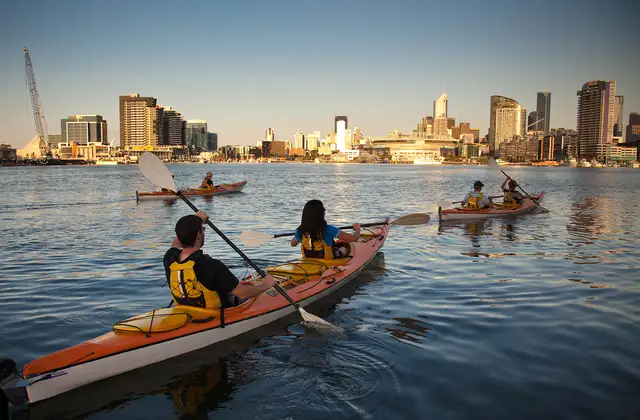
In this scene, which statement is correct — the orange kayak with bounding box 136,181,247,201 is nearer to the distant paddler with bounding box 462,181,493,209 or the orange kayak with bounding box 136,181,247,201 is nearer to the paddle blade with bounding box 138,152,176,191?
the distant paddler with bounding box 462,181,493,209

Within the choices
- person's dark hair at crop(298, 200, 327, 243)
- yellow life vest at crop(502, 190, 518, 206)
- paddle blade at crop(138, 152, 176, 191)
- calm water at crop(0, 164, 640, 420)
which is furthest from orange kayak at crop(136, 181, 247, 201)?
paddle blade at crop(138, 152, 176, 191)

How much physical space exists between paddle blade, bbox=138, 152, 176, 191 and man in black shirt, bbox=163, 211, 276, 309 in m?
1.62

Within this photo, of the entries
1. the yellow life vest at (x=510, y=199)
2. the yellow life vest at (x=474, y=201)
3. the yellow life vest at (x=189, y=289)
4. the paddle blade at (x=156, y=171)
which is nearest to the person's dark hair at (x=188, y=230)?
the yellow life vest at (x=189, y=289)

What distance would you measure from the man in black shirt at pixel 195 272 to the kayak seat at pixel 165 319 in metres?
0.09

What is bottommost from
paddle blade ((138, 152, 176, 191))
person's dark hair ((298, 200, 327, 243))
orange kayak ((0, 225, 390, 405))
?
orange kayak ((0, 225, 390, 405))

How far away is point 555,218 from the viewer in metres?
19.9

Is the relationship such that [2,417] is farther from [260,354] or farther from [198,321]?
[260,354]

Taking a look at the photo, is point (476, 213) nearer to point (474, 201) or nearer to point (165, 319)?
point (474, 201)

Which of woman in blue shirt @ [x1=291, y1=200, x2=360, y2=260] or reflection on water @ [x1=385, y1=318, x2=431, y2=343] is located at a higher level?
woman in blue shirt @ [x1=291, y1=200, x2=360, y2=260]

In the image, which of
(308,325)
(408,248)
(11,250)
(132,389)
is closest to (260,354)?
(308,325)

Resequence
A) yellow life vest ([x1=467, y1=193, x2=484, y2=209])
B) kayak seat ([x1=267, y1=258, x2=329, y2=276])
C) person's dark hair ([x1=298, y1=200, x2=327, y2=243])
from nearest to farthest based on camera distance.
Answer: person's dark hair ([x1=298, y1=200, x2=327, y2=243])
kayak seat ([x1=267, y1=258, x2=329, y2=276])
yellow life vest ([x1=467, y1=193, x2=484, y2=209])

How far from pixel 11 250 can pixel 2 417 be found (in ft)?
33.2

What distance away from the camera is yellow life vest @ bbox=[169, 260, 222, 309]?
Result: 5.42 meters

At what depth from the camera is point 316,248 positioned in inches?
332
